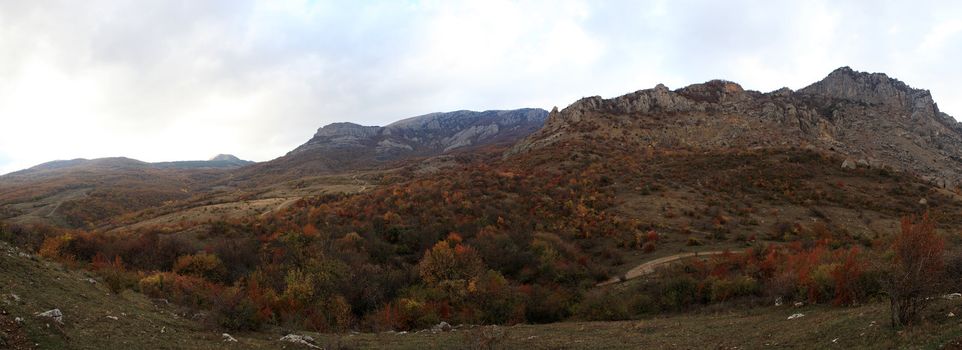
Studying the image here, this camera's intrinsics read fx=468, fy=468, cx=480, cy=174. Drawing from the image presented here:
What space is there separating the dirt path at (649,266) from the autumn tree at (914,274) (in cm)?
1741

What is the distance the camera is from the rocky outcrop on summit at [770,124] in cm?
6650

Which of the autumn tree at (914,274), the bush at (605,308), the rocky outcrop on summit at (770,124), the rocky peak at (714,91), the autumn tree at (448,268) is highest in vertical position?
the rocky peak at (714,91)

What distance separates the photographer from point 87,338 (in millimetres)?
10312

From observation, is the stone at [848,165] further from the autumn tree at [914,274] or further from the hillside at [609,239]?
the autumn tree at [914,274]

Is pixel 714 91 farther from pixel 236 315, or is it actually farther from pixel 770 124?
pixel 236 315

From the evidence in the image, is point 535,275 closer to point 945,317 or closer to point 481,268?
point 481,268

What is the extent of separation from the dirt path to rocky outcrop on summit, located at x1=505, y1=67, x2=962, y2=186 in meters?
37.9

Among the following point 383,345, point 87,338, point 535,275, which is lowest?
point 535,275

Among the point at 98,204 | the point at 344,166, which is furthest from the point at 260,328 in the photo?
the point at 344,166

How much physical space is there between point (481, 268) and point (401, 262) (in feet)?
28.2

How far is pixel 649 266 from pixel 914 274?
1958cm

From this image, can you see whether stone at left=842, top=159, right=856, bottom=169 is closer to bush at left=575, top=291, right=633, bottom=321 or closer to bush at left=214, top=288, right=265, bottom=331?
bush at left=575, top=291, right=633, bottom=321

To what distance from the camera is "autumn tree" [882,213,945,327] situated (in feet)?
33.3

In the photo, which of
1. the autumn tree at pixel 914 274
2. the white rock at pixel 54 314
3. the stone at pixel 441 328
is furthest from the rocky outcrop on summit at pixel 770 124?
the white rock at pixel 54 314
